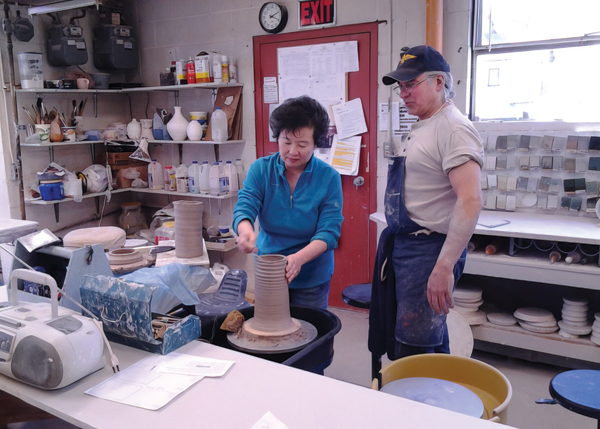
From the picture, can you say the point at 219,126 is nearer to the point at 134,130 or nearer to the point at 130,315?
the point at 134,130

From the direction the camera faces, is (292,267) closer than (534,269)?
Yes

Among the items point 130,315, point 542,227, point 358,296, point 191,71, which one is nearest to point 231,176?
point 191,71

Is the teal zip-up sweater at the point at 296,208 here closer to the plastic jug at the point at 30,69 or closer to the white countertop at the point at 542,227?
the white countertop at the point at 542,227

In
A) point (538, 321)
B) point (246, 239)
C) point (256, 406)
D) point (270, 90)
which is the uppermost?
point (270, 90)

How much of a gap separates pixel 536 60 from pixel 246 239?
254 centimetres

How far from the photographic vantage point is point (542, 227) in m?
3.01

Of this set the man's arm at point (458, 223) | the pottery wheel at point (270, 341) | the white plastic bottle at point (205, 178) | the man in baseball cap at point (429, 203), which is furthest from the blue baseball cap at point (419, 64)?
the white plastic bottle at point (205, 178)

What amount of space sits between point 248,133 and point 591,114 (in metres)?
2.59

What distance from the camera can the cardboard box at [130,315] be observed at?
1519 millimetres

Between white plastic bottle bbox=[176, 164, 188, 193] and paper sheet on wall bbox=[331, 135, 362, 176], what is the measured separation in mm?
1382

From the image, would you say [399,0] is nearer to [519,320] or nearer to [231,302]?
[519,320]

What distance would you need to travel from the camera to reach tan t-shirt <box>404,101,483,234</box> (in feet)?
6.09

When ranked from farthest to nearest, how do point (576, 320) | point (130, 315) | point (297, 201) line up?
point (576, 320)
point (297, 201)
point (130, 315)

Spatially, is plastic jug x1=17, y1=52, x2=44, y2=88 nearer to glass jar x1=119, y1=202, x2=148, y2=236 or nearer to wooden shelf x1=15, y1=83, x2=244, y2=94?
wooden shelf x1=15, y1=83, x2=244, y2=94
